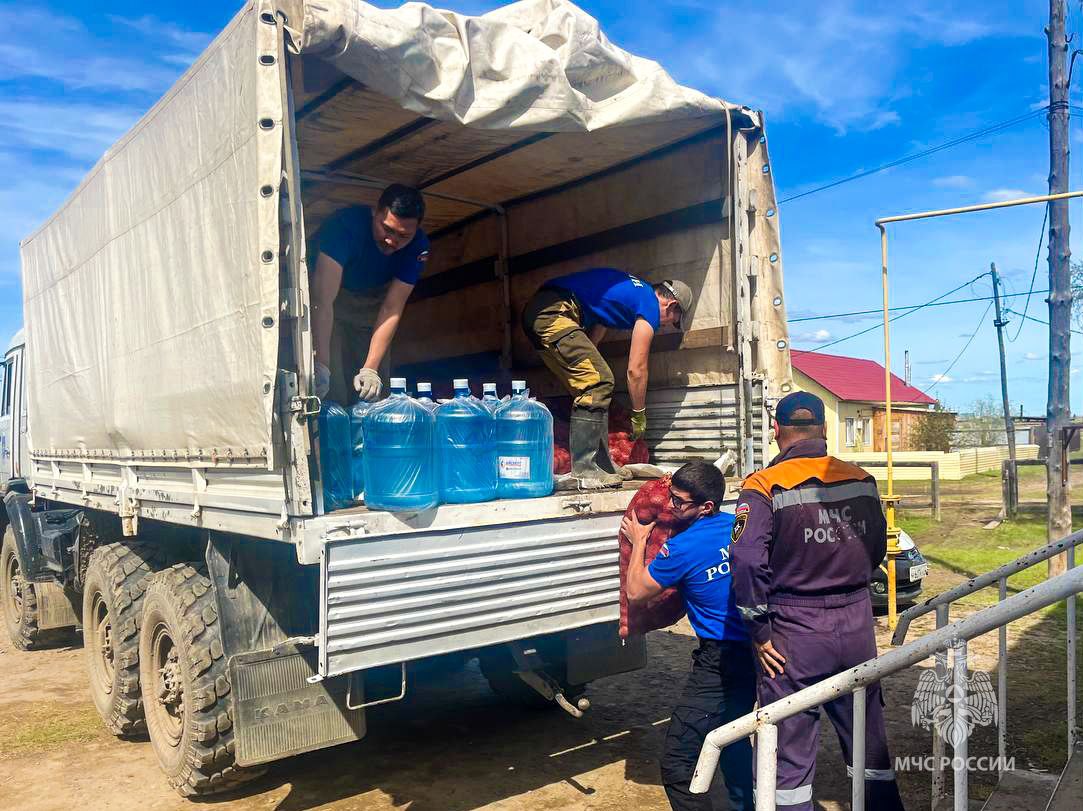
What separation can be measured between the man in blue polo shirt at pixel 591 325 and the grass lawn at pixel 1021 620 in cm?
267

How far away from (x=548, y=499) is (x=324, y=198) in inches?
136

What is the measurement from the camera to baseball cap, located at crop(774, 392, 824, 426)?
334 centimetres

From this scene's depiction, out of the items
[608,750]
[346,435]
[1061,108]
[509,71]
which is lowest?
[608,750]

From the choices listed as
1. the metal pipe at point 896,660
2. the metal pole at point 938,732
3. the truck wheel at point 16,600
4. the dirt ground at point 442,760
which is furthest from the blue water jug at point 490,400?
the truck wheel at point 16,600

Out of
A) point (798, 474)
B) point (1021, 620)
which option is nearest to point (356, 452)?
point (798, 474)

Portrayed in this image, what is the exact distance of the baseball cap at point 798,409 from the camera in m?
3.34

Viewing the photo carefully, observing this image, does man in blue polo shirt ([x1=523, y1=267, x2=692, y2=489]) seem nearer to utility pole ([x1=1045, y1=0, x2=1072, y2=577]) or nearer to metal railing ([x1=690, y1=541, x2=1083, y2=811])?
metal railing ([x1=690, y1=541, x2=1083, y2=811])

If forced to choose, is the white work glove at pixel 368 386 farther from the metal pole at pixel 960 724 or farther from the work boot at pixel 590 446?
the metal pole at pixel 960 724

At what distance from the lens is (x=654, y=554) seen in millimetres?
3611

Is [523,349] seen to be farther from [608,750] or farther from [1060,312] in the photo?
[1060,312]

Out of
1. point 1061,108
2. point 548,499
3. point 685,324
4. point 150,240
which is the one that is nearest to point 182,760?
point 548,499

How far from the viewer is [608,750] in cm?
472

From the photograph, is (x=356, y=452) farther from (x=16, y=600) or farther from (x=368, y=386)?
(x=16, y=600)

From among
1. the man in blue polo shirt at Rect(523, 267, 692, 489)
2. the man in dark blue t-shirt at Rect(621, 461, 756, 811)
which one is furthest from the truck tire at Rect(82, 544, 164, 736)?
the man in dark blue t-shirt at Rect(621, 461, 756, 811)
